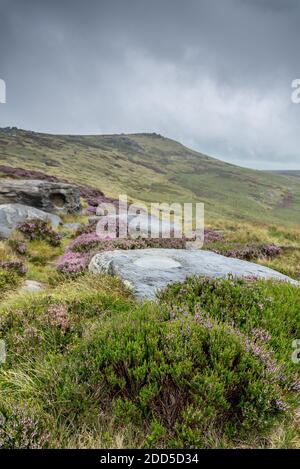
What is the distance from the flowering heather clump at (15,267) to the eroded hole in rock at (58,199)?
14862mm

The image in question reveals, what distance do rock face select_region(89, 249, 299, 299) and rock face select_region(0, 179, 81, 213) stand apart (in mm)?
15631

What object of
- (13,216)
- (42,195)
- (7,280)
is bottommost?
(7,280)

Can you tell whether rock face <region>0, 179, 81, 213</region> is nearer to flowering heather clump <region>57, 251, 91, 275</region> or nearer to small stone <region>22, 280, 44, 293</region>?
flowering heather clump <region>57, 251, 91, 275</region>

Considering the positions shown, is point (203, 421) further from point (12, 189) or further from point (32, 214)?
point (12, 189)

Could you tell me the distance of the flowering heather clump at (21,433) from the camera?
10.0 ft

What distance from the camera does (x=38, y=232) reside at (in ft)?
53.9

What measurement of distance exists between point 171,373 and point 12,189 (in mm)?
22224

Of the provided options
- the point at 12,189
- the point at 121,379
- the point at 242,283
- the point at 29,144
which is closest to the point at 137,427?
the point at 121,379

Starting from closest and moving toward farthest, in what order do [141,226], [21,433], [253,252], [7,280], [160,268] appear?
1. [21,433]
2. [160,268]
3. [7,280]
4. [253,252]
5. [141,226]

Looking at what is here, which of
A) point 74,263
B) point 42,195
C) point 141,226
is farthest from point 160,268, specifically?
point 42,195

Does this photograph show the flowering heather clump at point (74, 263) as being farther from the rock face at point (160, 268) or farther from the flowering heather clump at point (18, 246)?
the flowering heather clump at point (18, 246)

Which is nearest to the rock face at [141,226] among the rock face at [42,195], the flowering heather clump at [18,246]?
the flowering heather clump at [18,246]

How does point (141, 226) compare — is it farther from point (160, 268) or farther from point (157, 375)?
point (157, 375)

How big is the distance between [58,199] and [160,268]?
19595 mm
